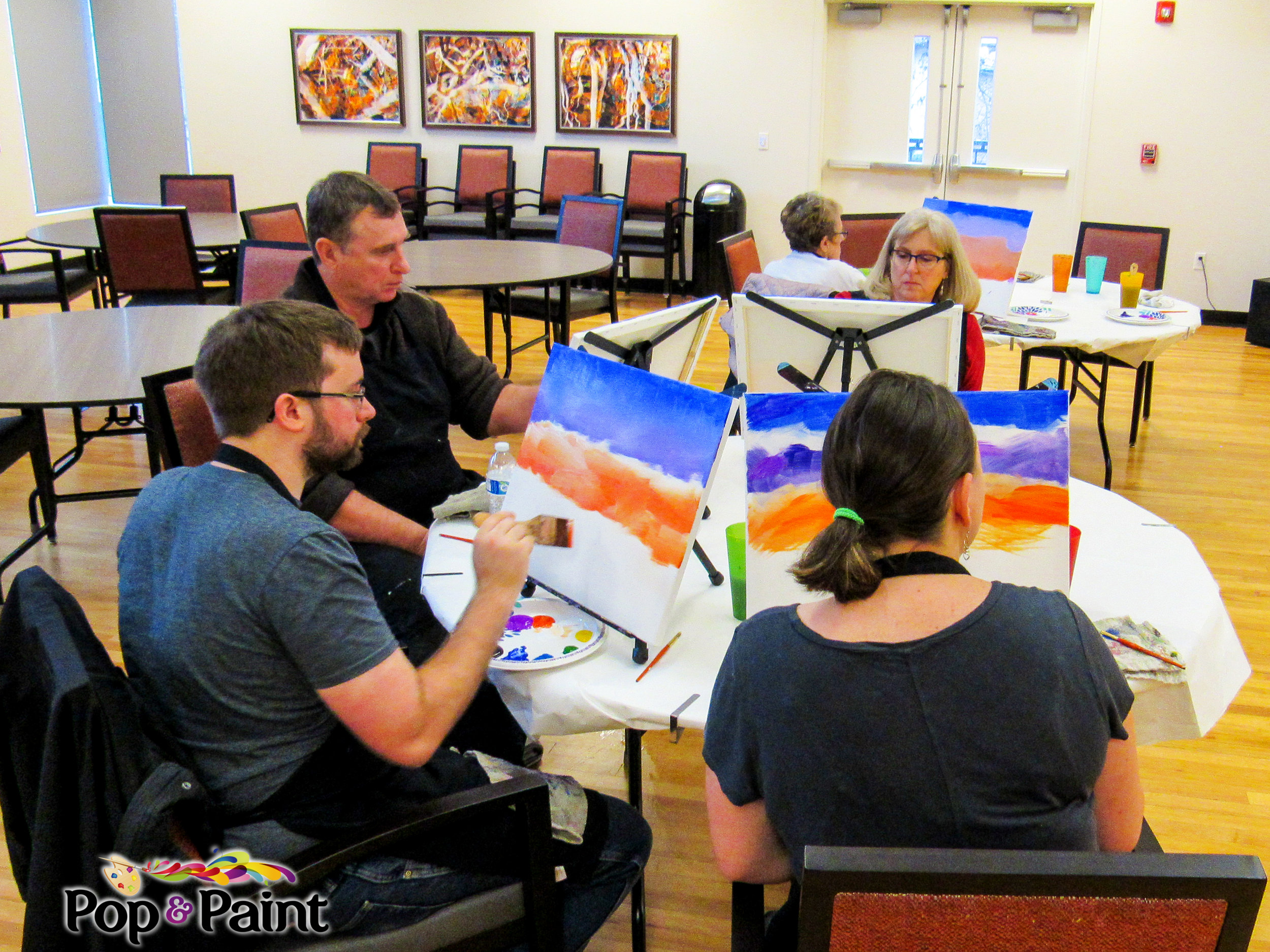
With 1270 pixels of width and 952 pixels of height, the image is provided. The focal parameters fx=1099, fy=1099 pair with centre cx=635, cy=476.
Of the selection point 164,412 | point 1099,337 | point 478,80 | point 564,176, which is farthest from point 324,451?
point 478,80

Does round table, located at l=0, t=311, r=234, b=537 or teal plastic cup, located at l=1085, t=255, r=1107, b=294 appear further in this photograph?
teal plastic cup, located at l=1085, t=255, r=1107, b=294

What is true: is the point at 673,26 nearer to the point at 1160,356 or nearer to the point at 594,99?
the point at 594,99

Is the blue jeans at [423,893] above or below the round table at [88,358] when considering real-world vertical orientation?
below

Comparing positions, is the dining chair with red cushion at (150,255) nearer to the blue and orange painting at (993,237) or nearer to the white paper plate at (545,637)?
the blue and orange painting at (993,237)

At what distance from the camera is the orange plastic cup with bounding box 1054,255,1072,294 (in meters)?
4.83

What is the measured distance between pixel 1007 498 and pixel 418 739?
104cm

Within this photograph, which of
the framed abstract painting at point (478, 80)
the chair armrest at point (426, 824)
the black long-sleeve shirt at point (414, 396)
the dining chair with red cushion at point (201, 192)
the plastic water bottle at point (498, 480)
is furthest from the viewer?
the framed abstract painting at point (478, 80)

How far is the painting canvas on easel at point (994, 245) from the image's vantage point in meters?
4.38

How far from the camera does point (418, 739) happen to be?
1.35 m

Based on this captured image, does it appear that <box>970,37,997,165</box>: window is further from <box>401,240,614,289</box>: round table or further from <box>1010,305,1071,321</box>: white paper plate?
<box>1010,305,1071,321</box>: white paper plate

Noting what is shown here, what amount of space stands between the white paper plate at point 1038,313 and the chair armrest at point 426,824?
349 centimetres

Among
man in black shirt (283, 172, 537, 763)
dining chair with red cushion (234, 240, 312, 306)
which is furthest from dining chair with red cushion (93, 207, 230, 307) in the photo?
man in black shirt (283, 172, 537, 763)

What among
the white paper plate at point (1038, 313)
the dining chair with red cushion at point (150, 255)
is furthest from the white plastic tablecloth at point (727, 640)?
the dining chair with red cushion at point (150, 255)

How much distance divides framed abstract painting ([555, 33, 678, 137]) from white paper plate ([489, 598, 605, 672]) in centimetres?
713
